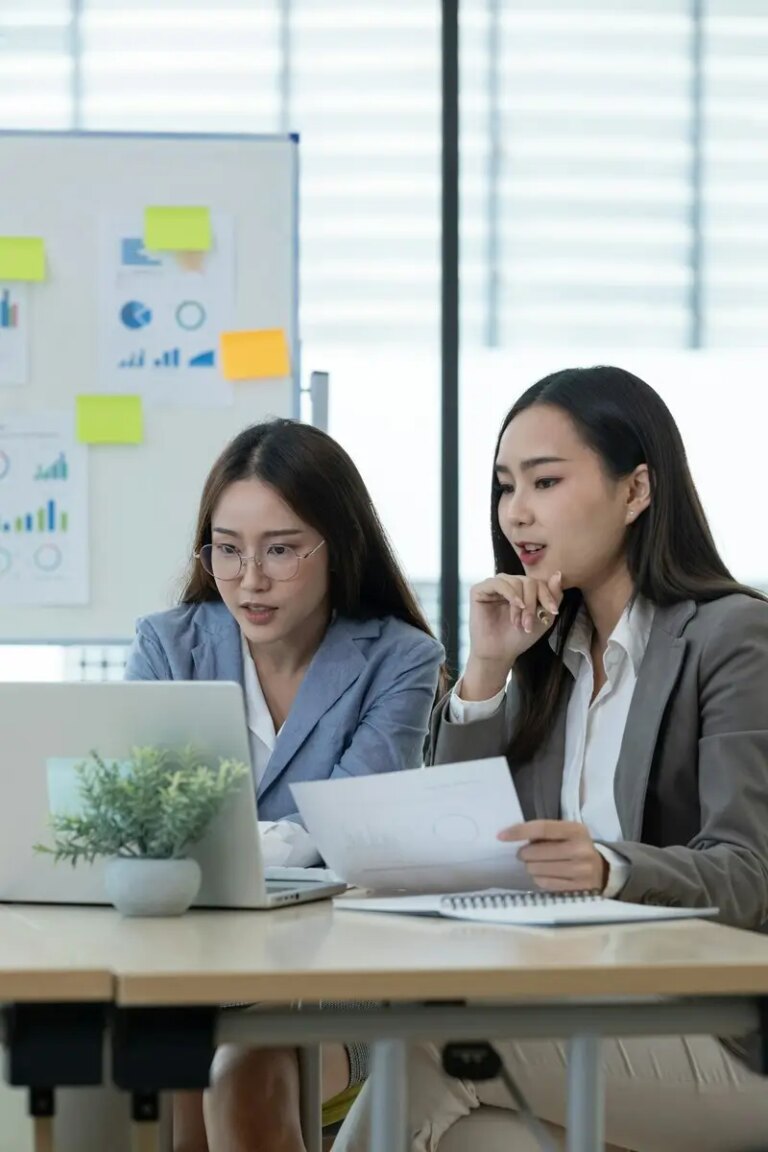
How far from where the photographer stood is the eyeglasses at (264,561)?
2199 millimetres

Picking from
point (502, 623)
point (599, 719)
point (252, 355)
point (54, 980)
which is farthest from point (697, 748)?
point (252, 355)

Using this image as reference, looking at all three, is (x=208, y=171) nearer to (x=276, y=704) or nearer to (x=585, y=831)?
(x=276, y=704)

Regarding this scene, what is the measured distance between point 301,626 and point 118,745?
0.90 m

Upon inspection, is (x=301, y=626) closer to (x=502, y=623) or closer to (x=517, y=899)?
(x=502, y=623)

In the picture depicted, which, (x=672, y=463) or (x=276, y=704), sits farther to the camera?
(x=276, y=704)

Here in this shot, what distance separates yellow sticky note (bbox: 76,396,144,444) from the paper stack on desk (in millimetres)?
1833

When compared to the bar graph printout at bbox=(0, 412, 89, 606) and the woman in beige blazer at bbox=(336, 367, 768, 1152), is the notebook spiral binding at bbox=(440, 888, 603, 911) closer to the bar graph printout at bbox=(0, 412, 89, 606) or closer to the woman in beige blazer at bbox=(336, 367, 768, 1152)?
the woman in beige blazer at bbox=(336, 367, 768, 1152)

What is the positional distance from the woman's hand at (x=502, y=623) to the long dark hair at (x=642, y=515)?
0.05 m

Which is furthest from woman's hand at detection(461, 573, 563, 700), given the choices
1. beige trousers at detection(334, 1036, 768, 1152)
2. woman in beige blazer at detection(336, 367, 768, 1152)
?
beige trousers at detection(334, 1036, 768, 1152)

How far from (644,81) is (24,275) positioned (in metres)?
A: 1.56

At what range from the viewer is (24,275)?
3189 mm

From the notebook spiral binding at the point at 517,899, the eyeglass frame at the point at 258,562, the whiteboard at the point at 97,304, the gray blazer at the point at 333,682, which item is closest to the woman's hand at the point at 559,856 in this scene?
the notebook spiral binding at the point at 517,899

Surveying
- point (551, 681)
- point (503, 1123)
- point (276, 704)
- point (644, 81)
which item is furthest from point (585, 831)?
point (644, 81)

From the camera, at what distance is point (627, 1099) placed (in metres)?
1.43
